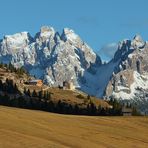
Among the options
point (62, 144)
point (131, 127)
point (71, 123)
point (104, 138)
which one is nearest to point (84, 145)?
point (62, 144)

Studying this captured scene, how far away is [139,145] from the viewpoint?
7156 cm

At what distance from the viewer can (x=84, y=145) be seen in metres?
64.9

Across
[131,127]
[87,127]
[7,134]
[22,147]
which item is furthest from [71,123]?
[22,147]

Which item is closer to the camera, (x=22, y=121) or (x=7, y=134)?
(x=7, y=134)

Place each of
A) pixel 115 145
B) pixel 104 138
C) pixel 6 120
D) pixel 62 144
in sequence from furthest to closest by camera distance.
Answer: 1. pixel 6 120
2. pixel 104 138
3. pixel 115 145
4. pixel 62 144

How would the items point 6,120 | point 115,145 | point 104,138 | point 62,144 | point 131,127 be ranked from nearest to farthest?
1. point 62,144
2. point 115,145
3. point 104,138
4. point 6,120
5. point 131,127

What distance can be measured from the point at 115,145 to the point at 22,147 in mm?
14748

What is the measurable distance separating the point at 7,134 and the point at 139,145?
17714 mm

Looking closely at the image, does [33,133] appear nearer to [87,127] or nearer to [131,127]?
[87,127]

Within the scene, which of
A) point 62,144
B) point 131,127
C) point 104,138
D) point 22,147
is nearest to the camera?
point 22,147

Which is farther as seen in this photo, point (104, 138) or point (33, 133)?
point (104, 138)

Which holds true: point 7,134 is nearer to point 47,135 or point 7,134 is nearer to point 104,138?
point 47,135

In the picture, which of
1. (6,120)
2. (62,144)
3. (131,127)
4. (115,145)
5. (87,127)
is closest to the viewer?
(62,144)

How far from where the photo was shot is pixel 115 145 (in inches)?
Result: 2699
